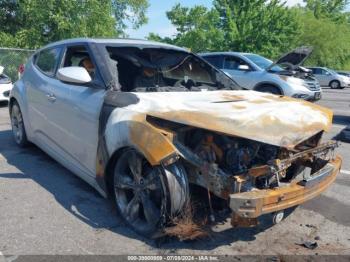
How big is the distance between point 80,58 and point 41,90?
2.59 ft

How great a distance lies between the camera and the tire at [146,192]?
3.46m

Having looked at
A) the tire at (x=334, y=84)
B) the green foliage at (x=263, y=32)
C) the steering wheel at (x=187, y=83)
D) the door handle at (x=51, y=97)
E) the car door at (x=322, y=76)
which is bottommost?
the tire at (x=334, y=84)

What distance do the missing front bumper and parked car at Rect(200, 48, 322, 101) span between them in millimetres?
8165

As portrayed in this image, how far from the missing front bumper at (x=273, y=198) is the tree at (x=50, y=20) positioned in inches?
722

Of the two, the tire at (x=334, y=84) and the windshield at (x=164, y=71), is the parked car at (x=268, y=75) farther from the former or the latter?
the tire at (x=334, y=84)

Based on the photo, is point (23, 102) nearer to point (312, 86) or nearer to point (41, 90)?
point (41, 90)

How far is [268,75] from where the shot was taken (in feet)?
41.4

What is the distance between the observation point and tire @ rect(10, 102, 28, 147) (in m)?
6.46

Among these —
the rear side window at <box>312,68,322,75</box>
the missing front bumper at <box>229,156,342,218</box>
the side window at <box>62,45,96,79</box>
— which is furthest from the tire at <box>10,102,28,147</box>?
the rear side window at <box>312,68,322,75</box>

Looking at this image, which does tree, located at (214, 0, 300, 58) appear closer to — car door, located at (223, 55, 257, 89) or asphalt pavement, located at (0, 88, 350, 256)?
car door, located at (223, 55, 257, 89)

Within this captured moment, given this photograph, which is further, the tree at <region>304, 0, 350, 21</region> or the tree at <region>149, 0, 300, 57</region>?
the tree at <region>304, 0, 350, 21</region>

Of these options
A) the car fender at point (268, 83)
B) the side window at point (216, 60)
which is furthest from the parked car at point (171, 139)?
the side window at point (216, 60)

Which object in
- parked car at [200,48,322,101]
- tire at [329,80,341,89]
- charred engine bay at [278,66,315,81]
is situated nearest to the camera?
parked car at [200,48,322,101]

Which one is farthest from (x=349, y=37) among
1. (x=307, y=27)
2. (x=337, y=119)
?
(x=337, y=119)
